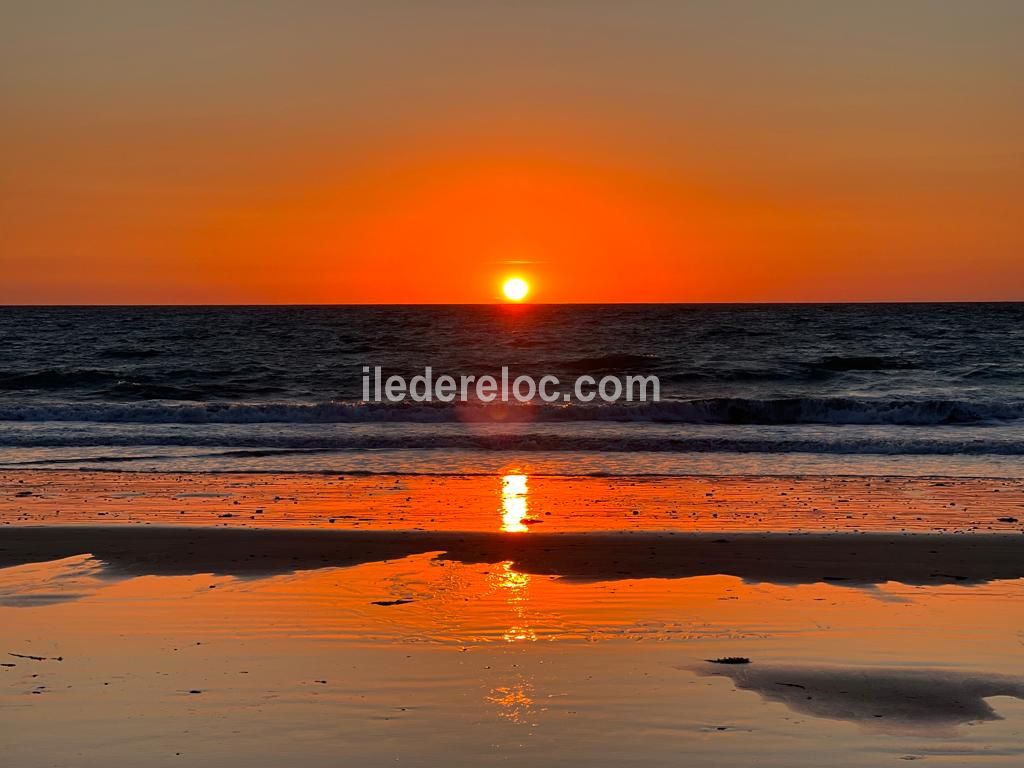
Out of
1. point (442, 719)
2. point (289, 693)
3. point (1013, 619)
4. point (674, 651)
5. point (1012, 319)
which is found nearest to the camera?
point (442, 719)

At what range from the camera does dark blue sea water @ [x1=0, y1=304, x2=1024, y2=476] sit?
1962 cm

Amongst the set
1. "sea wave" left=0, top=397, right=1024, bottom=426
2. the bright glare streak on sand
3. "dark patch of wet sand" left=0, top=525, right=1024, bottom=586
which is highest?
"sea wave" left=0, top=397, right=1024, bottom=426

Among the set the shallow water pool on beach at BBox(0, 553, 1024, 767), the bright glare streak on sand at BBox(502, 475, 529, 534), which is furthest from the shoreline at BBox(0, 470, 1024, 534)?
the shallow water pool on beach at BBox(0, 553, 1024, 767)

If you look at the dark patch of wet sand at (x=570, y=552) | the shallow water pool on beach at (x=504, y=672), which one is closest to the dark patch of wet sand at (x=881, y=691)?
the shallow water pool on beach at (x=504, y=672)

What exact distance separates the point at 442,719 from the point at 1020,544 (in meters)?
7.64

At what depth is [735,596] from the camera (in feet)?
26.3

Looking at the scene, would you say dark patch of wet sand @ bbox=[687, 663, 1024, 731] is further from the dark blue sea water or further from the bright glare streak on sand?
the dark blue sea water

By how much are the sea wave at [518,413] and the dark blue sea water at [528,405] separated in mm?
80

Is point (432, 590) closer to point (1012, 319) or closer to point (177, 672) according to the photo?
point (177, 672)

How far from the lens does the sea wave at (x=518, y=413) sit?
2758cm

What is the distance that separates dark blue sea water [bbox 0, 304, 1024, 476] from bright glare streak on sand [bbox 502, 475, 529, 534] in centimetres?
197

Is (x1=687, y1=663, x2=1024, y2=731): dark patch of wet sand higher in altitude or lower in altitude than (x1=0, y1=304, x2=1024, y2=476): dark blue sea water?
lower

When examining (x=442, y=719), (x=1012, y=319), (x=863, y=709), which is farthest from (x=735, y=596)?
(x=1012, y=319)

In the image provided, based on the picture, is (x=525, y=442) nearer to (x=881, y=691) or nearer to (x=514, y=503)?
(x=514, y=503)
